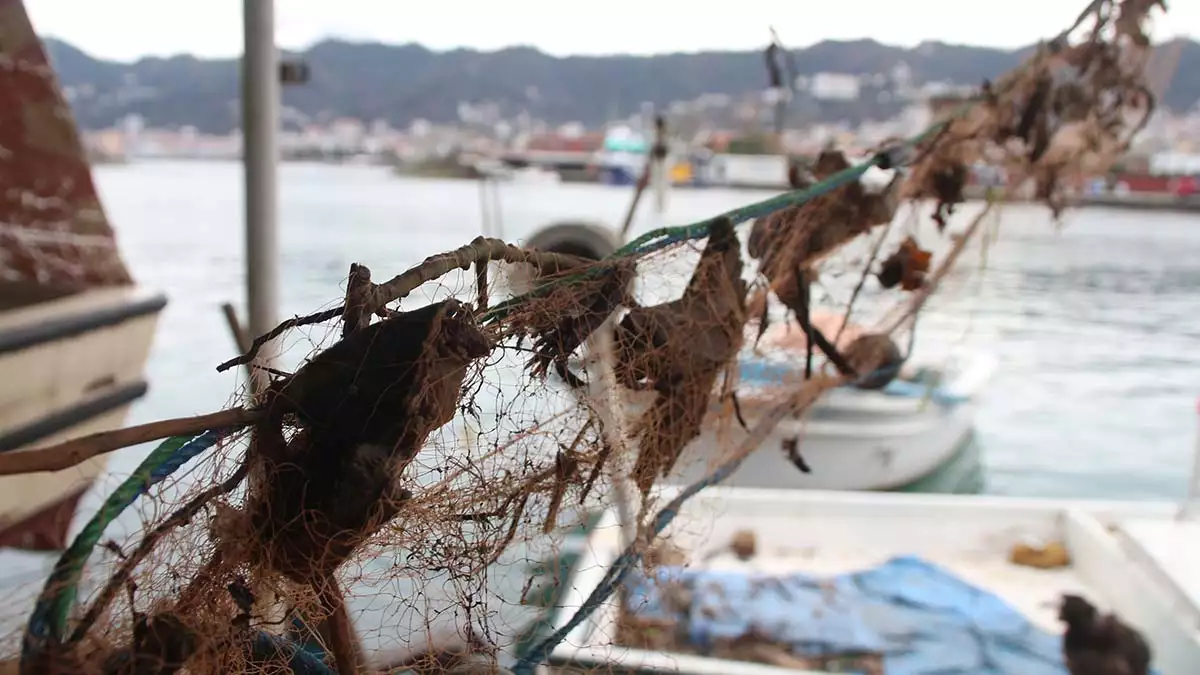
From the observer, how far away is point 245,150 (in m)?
1.70

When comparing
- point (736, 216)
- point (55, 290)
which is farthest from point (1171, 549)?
point (55, 290)

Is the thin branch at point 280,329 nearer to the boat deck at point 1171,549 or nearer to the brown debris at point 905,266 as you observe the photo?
the brown debris at point 905,266

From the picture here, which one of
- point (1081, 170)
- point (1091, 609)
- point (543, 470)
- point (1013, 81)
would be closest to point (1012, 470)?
point (1091, 609)

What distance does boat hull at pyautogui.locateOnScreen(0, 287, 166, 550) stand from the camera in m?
2.02

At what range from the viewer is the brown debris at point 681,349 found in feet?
2.74

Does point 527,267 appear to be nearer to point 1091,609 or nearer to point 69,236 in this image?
point 1091,609

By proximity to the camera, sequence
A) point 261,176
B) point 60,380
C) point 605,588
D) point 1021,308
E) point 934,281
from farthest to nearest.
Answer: point 1021,308 < point 60,380 < point 261,176 < point 934,281 < point 605,588

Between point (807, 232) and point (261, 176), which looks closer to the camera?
point (807, 232)

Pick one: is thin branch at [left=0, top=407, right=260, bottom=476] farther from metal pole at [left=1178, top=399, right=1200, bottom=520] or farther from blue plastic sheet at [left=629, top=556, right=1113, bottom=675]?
metal pole at [left=1178, top=399, right=1200, bottom=520]

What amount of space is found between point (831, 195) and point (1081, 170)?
108 cm

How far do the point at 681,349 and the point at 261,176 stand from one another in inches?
44.9

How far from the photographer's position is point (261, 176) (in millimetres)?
1696

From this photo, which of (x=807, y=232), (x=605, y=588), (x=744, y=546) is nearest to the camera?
(x=605, y=588)

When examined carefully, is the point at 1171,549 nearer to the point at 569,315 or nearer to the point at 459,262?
the point at 569,315
